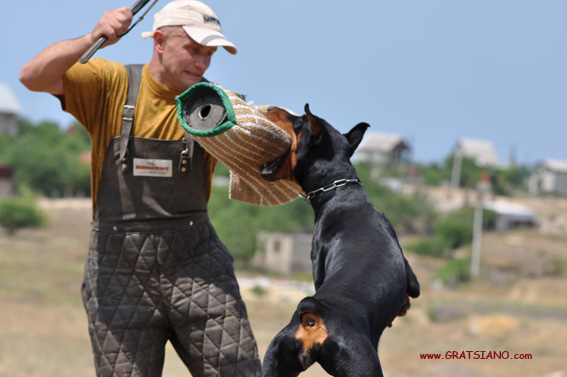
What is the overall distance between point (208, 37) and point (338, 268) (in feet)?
5.00

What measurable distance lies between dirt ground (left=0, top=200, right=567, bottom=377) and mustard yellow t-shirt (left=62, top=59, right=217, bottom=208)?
293 centimetres

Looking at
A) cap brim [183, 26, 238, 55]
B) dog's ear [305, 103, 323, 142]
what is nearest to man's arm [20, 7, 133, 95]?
cap brim [183, 26, 238, 55]

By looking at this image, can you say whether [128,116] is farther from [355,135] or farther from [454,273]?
[454,273]

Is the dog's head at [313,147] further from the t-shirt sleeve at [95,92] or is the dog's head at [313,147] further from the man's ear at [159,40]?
the t-shirt sleeve at [95,92]

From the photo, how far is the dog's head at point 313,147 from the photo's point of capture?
143 inches

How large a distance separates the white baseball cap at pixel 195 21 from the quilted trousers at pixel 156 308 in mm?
1060

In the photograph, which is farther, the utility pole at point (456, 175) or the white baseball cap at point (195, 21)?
the utility pole at point (456, 175)

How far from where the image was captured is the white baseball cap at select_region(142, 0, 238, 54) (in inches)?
160

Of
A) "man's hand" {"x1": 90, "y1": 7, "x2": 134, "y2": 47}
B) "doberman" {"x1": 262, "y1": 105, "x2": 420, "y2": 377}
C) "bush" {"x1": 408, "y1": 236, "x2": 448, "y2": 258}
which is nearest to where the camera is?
"doberman" {"x1": 262, "y1": 105, "x2": 420, "y2": 377}

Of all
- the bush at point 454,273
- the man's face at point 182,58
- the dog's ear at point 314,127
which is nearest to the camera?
the dog's ear at point 314,127

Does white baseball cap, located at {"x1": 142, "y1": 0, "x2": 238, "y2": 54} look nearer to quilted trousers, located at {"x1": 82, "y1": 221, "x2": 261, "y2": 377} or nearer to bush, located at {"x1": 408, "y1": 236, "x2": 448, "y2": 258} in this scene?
quilted trousers, located at {"x1": 82, "y1": 221, "x2": 261, "y2": 377}

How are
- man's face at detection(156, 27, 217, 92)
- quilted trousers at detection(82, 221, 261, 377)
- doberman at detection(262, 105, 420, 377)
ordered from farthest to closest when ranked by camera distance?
quilted trousers at detection(82, 221, 261, 377), man's face at detection(156, 27, 217, 92), doberman at detection(262, 105, 420, 377)

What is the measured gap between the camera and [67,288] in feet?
107

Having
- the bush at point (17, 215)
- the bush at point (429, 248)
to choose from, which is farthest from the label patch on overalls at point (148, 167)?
the bush at point (429, 248)
